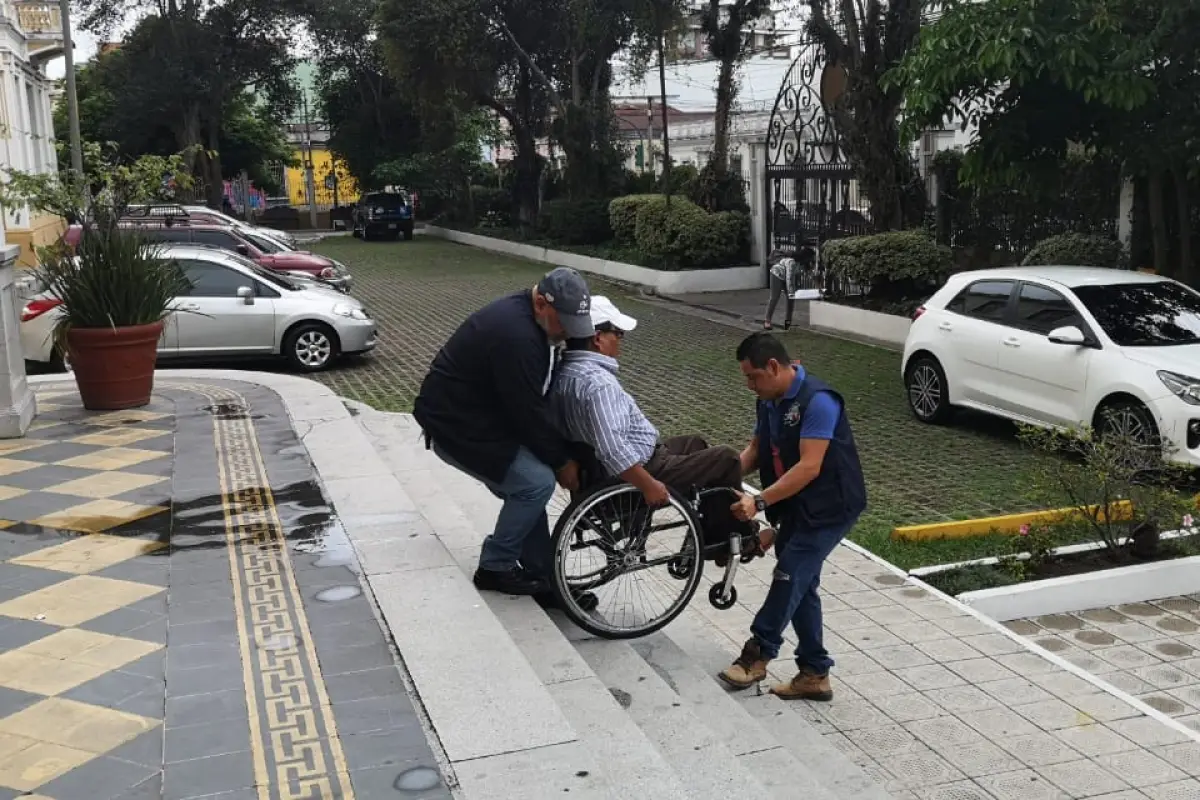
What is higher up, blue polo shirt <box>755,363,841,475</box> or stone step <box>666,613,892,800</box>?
blue polo shirt <box>755,363,841,475</box>

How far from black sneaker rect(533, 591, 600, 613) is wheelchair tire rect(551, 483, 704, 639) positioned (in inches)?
0.7

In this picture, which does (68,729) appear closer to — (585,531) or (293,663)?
(293,663)

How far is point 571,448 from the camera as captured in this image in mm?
5039

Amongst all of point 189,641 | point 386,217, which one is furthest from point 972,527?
point 386,217

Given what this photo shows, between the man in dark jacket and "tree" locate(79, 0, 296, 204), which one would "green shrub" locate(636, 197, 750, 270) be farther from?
"tree" locate(79, 0, 296, 204)

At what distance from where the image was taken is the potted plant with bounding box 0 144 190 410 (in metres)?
8.86

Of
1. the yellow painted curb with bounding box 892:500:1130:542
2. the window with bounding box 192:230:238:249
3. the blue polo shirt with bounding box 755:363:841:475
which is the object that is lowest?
the yellow painted curb with bounding box 892:500:1130:542

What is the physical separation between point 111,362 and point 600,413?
18.3 feet

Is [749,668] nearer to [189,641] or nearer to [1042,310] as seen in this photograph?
[189,641]

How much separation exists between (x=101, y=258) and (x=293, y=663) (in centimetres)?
578

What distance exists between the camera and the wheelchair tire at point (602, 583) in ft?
16.0

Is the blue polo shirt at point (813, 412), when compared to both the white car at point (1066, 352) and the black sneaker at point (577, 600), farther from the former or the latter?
the white car at point (1066, 352)

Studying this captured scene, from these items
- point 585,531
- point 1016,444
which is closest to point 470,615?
point 585,531

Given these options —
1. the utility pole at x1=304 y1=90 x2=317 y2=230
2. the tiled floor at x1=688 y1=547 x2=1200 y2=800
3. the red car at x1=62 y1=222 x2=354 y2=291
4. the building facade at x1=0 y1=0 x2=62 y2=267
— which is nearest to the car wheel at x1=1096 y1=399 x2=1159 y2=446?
the tiled floor at x1=688 y1=547 x2=1200 y2=800
